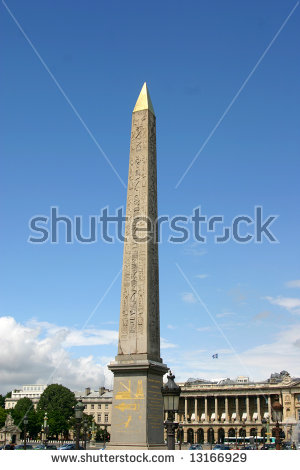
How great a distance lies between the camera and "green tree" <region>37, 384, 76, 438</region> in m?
96.0

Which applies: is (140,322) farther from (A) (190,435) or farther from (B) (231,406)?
(A) (190,435)

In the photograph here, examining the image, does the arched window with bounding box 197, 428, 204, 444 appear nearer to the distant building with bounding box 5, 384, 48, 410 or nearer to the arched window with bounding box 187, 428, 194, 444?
the arched window with bounding box 187, 428, 194, 444

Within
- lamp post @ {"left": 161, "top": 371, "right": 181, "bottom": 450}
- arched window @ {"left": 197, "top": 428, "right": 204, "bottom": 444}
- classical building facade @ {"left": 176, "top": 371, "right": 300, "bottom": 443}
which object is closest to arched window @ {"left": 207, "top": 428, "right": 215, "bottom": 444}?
classical building facade @ {"left": 176, "top": 371, "right": 300, "bottom": 443}

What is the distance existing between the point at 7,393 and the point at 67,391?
8868 centimetres

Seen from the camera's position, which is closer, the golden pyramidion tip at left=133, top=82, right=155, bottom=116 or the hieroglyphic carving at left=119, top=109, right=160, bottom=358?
the hieroglyphic carving at left=119, top=109, right=160, bottom=358

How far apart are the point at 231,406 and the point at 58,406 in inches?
1416

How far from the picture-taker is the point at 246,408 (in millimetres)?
106938

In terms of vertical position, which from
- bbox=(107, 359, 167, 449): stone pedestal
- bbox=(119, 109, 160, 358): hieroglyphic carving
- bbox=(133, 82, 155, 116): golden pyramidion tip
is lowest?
bbox=(107, 359, 167, 449): stone pedestal

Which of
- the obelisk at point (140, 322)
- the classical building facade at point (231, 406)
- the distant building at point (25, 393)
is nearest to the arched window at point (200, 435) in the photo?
the classical building facade at point (231, 406)

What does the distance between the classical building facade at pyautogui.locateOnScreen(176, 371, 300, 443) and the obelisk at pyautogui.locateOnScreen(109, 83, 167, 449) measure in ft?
281

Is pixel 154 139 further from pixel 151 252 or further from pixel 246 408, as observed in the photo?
pixel 246 408

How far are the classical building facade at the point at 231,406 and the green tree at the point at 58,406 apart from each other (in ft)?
80.3
